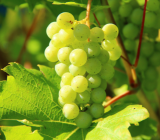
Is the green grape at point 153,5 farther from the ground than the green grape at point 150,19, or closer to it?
farther from the ground

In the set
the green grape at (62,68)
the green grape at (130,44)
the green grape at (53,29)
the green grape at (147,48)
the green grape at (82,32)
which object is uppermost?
the green grape at (82,32)

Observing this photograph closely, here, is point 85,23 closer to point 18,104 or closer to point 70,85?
point 70,85

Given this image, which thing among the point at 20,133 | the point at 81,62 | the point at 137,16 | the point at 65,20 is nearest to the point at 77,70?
the point at 81,62

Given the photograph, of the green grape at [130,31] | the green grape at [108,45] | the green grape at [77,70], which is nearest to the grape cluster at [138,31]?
the green grape at [130,31]

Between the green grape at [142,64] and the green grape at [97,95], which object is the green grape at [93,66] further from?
the green grape at [142,64]

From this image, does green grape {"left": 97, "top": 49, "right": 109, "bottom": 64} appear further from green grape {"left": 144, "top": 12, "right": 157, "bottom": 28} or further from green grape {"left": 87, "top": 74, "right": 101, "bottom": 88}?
green grape {"left": 144, "top": 12, "right": 157, "bottom": 28}

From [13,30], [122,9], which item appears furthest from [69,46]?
[13,30]

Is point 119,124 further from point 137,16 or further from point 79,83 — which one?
point 137,16
